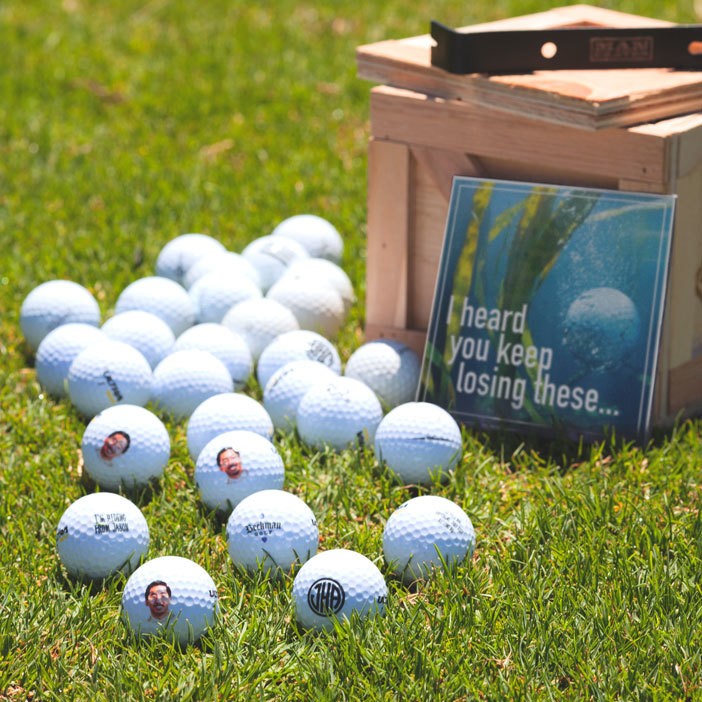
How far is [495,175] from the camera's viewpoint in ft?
14.4

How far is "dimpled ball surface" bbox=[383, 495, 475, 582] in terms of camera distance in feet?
11.4

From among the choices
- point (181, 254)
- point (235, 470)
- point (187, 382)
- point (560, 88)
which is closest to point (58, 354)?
point (187, 382)

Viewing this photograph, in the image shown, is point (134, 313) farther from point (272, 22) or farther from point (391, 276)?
point (272, 22)

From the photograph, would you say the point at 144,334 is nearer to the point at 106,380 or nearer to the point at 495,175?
the point at 106,380

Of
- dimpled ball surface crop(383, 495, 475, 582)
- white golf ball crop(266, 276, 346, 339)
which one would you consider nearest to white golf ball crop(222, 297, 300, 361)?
white golf ball crop(266, 276, 346, 339)

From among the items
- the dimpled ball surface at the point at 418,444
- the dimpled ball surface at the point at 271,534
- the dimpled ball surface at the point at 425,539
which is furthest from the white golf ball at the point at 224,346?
the dimpled ball surface at the point at 425,539

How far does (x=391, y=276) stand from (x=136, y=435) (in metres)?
1.37

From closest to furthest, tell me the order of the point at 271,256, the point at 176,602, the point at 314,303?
the point at 176,602
the point at 314,303
the point at 271,256

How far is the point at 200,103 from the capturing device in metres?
7.64

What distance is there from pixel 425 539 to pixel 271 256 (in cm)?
240

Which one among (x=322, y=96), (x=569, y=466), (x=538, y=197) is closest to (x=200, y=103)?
(x=322, y=96)

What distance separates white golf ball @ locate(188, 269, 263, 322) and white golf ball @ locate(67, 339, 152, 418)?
28.0 inches

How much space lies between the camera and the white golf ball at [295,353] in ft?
15.2

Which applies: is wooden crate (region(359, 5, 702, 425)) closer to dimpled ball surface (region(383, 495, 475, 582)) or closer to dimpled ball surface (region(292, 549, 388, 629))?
dimpled ball surface (region(383, 495, 475, 582))
